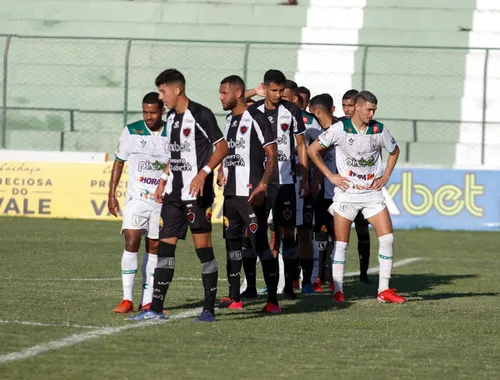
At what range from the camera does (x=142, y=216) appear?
385 inches

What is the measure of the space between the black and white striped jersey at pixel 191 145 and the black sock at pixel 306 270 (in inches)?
125

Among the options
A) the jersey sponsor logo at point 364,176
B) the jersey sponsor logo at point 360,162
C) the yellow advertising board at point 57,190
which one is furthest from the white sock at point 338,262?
the yellow advertising board at point 57,190

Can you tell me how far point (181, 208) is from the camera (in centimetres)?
902

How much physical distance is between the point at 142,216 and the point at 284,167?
5.95ft

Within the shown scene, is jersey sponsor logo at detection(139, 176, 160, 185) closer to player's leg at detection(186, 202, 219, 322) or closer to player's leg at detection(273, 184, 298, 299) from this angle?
player's leg at detection(186, 202, 219, 322)

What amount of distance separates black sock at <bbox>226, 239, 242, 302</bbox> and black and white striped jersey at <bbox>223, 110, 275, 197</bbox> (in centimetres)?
58

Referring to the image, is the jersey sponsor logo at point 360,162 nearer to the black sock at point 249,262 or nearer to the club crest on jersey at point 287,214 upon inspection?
the club crest on jersey at point 287,214

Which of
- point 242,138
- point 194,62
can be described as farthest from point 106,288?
point 194,62

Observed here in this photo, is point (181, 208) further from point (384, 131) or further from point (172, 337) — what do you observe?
point (384, 131)

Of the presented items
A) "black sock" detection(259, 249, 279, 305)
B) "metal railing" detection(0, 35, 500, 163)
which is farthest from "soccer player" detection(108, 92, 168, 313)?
"metal railing" detection(0, 35, 500, 163)

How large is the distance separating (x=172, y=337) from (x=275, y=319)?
149cm

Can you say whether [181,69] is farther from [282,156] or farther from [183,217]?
[183,217]

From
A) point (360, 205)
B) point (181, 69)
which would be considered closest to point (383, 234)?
point (360, 205)

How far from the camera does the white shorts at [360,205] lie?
36.0 ft
